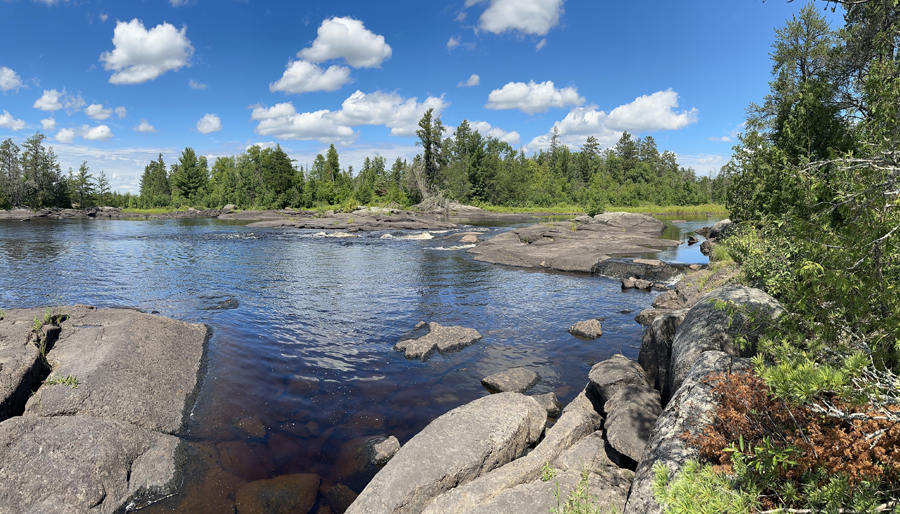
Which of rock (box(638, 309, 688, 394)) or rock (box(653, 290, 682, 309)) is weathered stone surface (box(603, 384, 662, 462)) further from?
rock (box(653, 290, 682, 309))

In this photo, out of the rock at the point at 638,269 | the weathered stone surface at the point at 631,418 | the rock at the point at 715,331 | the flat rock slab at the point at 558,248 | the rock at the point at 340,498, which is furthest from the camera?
the flat rock slab at the point at 558,248

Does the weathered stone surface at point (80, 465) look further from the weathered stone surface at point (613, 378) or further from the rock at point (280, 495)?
the weathered stone surface at point (613, 378)

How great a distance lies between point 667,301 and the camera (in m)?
17.0

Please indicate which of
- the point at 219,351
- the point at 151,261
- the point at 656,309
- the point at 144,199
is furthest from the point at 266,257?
the point at 144,199

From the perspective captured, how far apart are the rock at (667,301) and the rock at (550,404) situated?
9241 millimetres

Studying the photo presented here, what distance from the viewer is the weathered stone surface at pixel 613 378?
26.8ft

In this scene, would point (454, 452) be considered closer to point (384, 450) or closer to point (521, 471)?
point (521, 471)

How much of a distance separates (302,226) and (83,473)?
51597 mm

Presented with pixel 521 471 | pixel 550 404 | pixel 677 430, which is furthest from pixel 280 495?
pixel 677 430

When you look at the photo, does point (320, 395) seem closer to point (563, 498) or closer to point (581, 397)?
point (581, 397)

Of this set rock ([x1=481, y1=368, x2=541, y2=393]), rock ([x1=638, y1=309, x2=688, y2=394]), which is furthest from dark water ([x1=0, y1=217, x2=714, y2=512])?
rock ([x1=638, y1=309, x2=688, y2=394])

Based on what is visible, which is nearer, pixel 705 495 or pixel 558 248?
pixel 705 495

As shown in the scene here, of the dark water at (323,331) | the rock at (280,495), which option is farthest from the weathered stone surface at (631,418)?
the rock at (280,495)

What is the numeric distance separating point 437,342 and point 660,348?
5.73 metres
